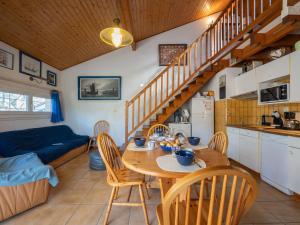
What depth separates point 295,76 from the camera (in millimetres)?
2121

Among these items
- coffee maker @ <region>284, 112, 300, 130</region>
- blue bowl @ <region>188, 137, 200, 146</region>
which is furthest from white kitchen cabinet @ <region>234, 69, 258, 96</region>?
blue bowl @ <region>188, 137, 200, 146</region>

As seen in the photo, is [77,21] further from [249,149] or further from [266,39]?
[249,149]

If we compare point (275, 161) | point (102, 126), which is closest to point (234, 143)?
point (275, 161)

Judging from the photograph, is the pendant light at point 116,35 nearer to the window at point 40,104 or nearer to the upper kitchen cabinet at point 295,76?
the upper kitchen cabinet at point 295,76

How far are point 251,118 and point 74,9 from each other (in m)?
4.07

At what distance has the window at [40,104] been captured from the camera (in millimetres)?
4141

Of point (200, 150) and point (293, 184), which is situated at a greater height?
point (200, 150)

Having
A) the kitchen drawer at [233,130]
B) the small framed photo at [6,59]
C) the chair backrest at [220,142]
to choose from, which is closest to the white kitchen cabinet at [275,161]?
the kitchen drawer at [233,130]

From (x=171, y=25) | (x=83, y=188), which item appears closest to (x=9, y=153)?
(x=83, y=188)

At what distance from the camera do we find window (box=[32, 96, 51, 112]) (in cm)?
414

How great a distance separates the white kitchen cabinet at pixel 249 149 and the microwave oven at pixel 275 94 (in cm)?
57

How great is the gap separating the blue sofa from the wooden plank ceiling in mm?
1816

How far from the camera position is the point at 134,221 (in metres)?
1.67

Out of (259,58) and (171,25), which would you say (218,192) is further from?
(171,25)
